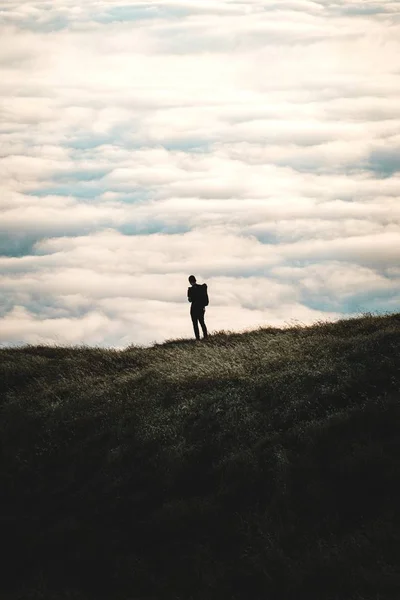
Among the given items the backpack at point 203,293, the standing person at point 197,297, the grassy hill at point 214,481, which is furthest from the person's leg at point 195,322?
the grassy hill at point 214,481

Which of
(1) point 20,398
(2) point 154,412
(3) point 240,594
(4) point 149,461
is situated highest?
(1) point 20,398

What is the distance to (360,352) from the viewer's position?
2064 centimetres

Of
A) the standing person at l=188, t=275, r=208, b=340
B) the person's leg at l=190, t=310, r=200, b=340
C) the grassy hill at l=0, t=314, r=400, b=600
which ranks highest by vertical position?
the standing person at l=188, t=275, r=208, b=340

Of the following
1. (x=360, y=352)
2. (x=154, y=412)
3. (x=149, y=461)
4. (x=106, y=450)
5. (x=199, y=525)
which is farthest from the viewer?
(x=360, y=352)

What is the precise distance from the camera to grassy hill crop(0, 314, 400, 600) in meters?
11.1

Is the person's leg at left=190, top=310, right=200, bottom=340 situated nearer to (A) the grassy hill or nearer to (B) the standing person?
(B) the standing person

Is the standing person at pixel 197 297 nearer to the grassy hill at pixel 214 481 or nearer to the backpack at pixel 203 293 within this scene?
the backpack at pixel 203 293

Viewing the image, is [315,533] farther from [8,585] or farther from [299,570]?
[8,585]

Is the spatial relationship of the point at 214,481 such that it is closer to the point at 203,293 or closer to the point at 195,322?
the point at 203,293

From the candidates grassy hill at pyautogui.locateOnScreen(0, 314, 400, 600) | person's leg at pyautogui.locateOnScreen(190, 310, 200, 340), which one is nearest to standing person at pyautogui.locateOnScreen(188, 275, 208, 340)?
person's leg at pyautogui.locateOnScreen(190, 310, 200, 340)

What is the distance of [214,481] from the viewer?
48.1ft

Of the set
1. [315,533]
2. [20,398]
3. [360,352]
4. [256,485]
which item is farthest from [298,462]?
[20,398]

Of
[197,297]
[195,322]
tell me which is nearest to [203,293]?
[197,297]

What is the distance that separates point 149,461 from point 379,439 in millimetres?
5452
